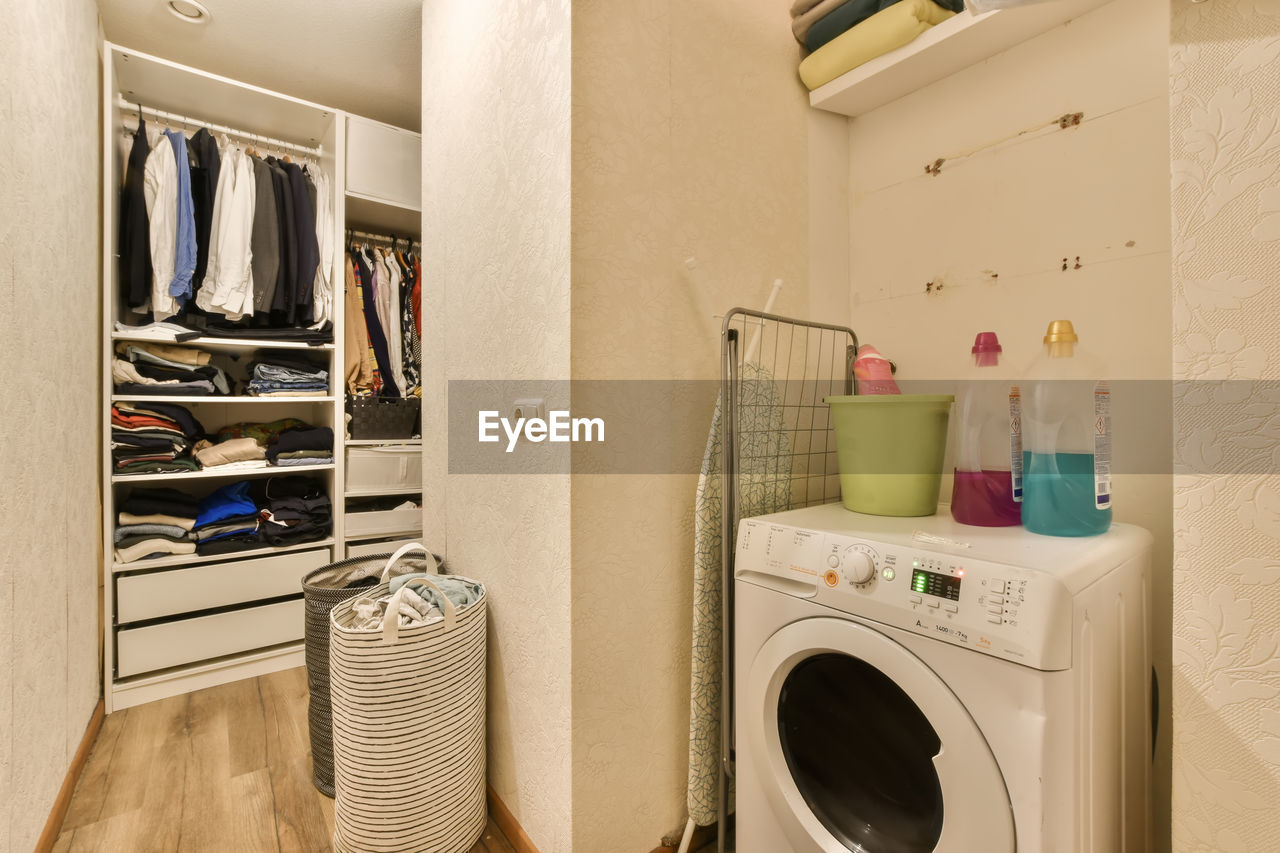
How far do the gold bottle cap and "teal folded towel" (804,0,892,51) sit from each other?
887 mm

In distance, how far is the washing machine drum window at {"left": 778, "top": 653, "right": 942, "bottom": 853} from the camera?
2.86 feet

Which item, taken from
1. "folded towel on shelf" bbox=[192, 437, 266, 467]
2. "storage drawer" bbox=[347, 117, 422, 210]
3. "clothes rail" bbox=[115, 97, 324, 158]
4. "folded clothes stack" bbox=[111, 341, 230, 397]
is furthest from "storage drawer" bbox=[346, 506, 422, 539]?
"clothes rail" bbox=[115, 97, 324, 158]

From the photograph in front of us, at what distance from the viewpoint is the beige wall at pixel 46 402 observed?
3.66 feet

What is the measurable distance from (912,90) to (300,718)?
8.43ft

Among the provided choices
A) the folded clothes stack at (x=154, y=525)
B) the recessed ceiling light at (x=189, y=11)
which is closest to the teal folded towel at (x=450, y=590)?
the folded clothes stack at (x=154, y=525)

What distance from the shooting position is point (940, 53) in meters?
1.31

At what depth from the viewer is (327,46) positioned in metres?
2.00

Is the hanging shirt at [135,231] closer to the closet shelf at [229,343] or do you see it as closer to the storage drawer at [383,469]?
the closet shelf at [229,343]

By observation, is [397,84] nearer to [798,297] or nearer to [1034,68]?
[798,297]

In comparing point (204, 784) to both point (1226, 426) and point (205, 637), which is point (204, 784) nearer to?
point (205, 637)

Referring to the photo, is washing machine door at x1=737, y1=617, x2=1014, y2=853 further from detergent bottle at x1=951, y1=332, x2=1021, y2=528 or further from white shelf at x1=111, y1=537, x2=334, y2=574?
white shelf at x1=111, y1=537, x2=334, y2=574

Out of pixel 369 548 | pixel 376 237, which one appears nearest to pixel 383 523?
pixel 369 548

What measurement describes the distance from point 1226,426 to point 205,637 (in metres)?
2.72

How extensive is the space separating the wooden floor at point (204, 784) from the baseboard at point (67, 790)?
17 millimetres
